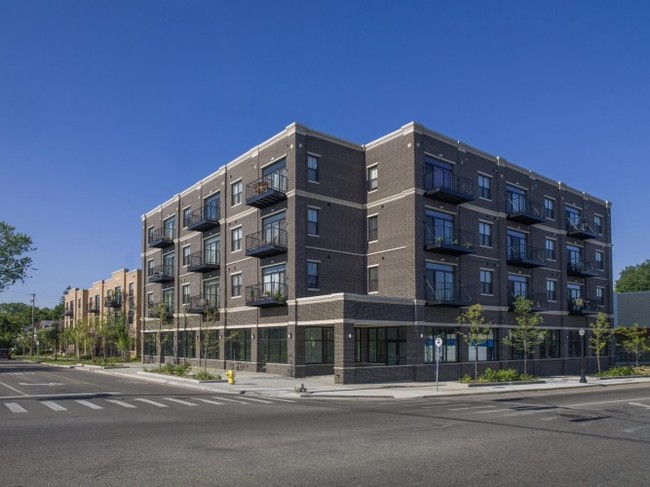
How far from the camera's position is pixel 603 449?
1261 cm

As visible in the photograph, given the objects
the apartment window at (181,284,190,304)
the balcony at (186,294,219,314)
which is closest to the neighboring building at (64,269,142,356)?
the apartment window at (181,284,190,304)

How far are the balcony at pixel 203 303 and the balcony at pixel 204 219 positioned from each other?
556 cm

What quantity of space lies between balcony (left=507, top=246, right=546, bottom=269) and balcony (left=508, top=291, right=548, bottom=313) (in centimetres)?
225

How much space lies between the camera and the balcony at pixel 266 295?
1512 inches

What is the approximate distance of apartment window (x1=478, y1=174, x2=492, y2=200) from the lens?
4297 centimetres

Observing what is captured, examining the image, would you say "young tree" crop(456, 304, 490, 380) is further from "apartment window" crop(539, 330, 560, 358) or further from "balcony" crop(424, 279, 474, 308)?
"apartment window" crop(539, 330, 560, 358)

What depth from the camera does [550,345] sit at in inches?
1869

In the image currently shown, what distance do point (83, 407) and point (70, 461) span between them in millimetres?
10298

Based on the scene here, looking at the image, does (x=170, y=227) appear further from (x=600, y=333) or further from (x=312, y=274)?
(x=600, y=333)

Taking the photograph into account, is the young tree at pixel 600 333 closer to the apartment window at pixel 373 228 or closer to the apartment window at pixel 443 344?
the apartment window at pixel 443 344

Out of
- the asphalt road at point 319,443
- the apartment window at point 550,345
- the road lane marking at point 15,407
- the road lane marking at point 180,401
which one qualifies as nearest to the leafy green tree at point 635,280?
the apartment window at point 550,345

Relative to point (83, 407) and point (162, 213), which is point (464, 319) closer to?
point (83, 407)

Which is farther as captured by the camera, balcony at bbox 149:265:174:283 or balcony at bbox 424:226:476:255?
balcony at bbox 149:265:174:283

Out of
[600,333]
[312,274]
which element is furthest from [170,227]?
[600,333]
